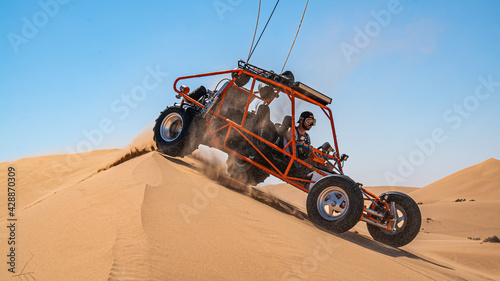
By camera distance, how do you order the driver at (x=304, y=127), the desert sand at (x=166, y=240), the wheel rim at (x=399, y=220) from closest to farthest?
the desert sand at (x=166, y=240) → the wheel rim at (x=399, y=220) → the driver at (x=304, y=127)

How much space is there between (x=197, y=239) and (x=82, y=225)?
1.11m

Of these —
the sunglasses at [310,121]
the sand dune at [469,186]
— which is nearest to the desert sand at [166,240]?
the sunglasses at [310,121]

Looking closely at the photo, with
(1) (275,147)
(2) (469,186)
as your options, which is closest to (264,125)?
(1) (275,147)

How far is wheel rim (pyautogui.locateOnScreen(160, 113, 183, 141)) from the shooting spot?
7213mm

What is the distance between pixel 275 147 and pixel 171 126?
2510 mm

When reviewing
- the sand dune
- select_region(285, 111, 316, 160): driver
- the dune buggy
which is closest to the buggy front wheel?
the dune buggy

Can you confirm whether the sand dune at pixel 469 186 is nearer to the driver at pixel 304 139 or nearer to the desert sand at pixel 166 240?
the driver at pixel 304 139

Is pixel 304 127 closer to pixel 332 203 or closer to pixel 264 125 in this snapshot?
pixel 264 125

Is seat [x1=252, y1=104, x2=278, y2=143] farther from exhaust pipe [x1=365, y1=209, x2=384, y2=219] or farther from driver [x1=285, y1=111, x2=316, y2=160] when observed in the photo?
exhaust pipe [x1=365, y1=209, x2=384, y2=219]

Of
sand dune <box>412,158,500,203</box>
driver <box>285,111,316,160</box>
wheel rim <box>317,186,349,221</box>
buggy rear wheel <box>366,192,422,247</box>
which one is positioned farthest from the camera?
sand dune <box>412,158,500,203</box>

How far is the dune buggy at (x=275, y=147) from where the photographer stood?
500 cm

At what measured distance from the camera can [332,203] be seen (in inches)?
195

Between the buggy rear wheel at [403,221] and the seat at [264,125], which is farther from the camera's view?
the seat at [264,125]

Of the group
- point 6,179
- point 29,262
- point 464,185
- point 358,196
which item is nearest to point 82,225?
point 29,262
